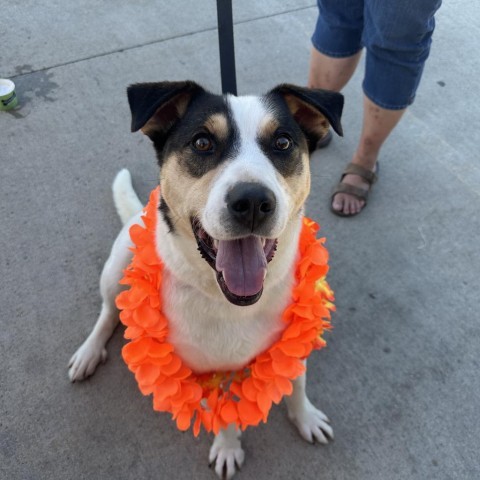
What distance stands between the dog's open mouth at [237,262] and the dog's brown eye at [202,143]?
0.28m

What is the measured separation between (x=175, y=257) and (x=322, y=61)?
2.07m

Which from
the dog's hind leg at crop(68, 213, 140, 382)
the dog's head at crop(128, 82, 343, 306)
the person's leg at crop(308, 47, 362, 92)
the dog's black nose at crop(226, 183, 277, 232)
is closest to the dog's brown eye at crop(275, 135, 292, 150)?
Result: the dog's head at crop(128, 82, 343, 306)

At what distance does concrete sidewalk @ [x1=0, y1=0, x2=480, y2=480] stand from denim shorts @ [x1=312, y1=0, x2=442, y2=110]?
0.74 m

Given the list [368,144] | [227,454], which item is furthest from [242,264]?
[368,144]

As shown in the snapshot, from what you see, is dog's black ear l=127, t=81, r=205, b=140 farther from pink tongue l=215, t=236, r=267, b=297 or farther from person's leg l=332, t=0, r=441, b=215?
person's leg l=332, t=0, r=441, b=215

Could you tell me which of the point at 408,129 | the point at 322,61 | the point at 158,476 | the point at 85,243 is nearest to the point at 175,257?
the point at 158,476

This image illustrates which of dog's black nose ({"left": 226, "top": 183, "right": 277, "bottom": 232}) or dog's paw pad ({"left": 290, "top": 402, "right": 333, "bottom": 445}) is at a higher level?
dog's black nose ({"left": 226, "top": 183, "right": 277, "bottom": 232})

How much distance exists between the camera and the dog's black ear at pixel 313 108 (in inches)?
70.6

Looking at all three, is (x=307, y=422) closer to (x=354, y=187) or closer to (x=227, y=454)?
(x=227, y=454)

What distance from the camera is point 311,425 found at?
223 centimetres

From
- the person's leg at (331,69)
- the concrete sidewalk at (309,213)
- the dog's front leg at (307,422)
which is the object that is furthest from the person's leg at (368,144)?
the dog's front leg at (307,422)

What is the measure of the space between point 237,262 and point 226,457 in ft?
3.33

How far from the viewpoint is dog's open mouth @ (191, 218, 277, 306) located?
1.63 m

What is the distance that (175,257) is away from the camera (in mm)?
1813
